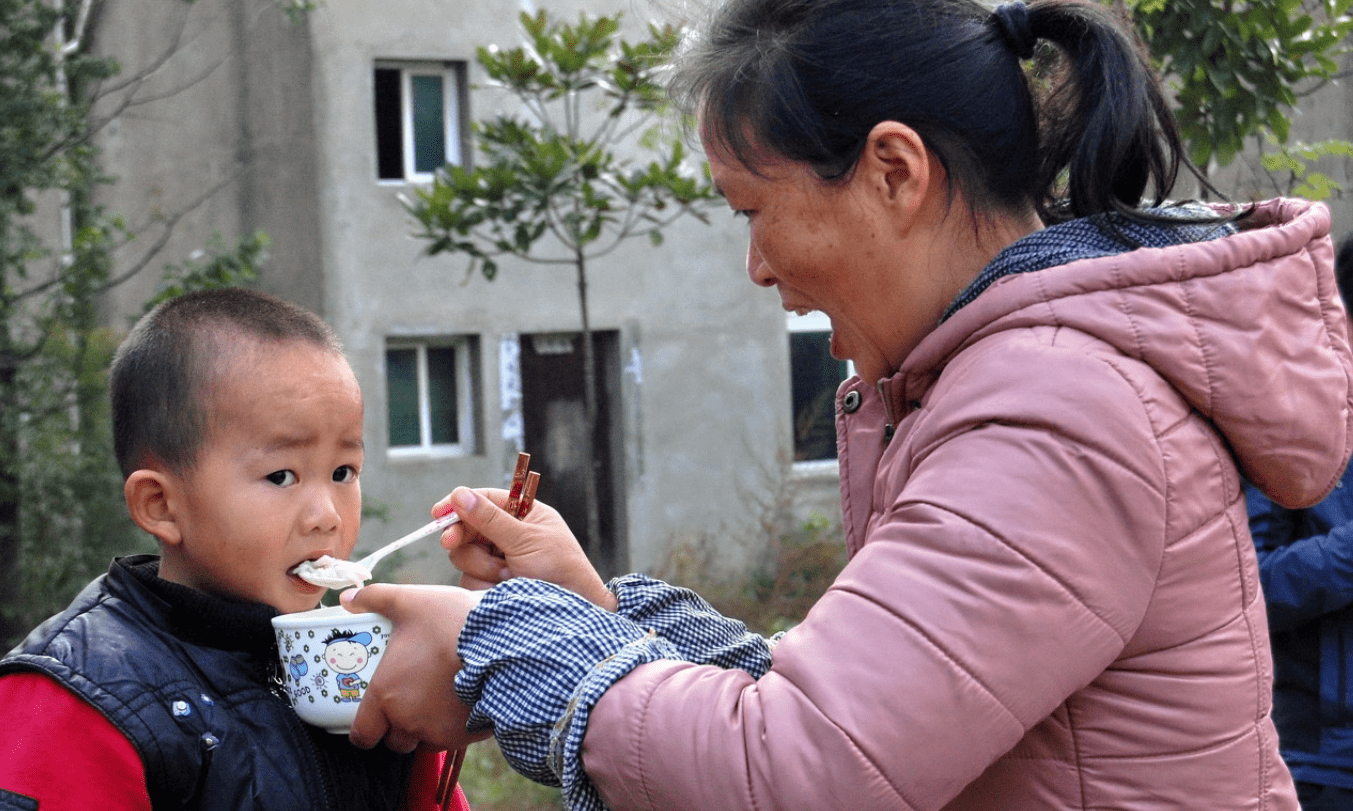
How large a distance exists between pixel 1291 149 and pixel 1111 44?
2370 millimetres

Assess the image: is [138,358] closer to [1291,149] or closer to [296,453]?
[296,453]

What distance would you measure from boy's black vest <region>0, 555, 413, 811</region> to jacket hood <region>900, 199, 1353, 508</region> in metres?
0.99

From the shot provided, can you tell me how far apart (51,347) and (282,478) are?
5.47 meters

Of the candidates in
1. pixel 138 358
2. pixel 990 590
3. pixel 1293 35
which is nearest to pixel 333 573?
pixel 138 358

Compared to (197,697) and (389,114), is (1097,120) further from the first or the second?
(389,114)

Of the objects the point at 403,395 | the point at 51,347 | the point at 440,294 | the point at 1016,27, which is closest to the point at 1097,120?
the point at 1016,27

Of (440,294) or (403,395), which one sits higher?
(440,294)

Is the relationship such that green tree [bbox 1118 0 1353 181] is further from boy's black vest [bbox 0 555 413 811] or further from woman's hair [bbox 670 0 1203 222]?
boy's black vest [bbox 0 555 413 811]

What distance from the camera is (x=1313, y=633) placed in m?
2.90

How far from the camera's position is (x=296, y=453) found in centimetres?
177

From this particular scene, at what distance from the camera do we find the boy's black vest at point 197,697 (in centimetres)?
155

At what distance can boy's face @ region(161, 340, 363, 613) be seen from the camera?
1740 mm

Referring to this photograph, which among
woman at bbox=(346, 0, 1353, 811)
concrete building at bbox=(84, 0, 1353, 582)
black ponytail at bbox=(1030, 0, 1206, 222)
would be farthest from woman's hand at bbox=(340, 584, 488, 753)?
concrete building at bbox=(84, 0, 1353, 582)

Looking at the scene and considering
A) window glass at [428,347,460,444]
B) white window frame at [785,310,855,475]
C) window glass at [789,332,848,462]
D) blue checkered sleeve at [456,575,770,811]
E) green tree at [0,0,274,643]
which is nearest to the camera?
blue checkered sleeve at [456,575,770,811]
